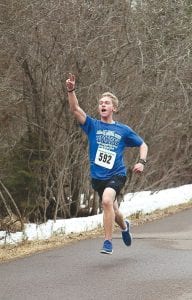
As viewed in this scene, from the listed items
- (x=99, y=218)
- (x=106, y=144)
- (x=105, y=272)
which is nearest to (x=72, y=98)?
(x=106, y=144)

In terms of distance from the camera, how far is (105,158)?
294 inches

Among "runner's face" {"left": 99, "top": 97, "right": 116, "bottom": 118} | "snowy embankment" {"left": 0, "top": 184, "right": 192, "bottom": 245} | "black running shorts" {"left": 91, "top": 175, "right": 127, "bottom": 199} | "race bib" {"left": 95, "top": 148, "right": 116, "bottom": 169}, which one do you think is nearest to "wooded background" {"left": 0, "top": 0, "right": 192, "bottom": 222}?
"snowy embankment" {"left": 0, "top": 184, "right": 192, "bottom": 245}

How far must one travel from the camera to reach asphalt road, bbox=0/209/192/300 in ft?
19.9

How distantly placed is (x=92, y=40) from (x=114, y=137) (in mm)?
4121

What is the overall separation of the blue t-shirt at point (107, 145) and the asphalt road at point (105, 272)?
104 centimetres

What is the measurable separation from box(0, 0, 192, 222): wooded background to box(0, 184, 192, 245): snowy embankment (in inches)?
21.5

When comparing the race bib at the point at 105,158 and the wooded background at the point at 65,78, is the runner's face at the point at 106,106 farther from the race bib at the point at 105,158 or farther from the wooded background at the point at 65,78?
the wooded background at the point at 65,78

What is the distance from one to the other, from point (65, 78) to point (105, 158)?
173 inches

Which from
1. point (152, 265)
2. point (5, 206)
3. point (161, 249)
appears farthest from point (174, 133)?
point (152, 265)

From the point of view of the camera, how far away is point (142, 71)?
12.5m

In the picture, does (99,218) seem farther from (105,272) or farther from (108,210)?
(105,272)

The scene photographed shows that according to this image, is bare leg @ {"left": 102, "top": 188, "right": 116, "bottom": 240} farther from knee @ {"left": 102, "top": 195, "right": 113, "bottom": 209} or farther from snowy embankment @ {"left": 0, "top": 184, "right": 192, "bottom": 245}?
snowy embankment @ {"left": 0, "top": 184, "right": 192, "bottom": 245}

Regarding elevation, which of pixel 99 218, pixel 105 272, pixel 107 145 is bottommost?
pixel 99 218

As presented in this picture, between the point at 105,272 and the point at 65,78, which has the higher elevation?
the point at 65,78
